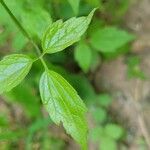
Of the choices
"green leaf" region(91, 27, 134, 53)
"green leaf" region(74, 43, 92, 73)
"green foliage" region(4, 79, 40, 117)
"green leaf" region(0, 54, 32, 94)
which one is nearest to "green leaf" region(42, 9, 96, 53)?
"green leaf" region(0, 54, 32, 94)

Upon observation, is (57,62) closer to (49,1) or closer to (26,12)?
(49,1)

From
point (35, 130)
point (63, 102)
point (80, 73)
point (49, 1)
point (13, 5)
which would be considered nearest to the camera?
point (63, 102)

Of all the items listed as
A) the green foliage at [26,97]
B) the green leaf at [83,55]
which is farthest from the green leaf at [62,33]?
the green foliage at [26,97]

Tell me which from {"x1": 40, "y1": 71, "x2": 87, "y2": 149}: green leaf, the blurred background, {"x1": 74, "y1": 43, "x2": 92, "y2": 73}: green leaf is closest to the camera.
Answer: {"x1": 40, "y1": 71, "x2": 87, "y2": 149}: green leaf

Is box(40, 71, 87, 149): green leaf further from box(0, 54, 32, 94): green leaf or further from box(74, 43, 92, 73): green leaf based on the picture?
box(74, 43, 92, 73): green leaf

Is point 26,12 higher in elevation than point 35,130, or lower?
higher

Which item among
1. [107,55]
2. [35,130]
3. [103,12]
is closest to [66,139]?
[35,130]
